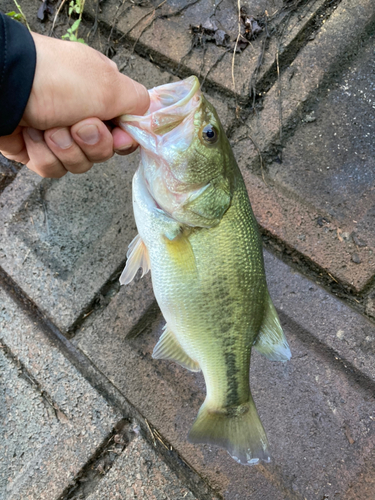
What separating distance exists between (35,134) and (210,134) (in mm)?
760

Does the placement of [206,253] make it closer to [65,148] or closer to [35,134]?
[65,148]

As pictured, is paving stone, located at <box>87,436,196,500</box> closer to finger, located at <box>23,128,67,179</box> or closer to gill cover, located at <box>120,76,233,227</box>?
gill cover, located at <box>120,76,233,227</box>

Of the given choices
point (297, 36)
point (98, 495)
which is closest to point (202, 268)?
point (98, 495)

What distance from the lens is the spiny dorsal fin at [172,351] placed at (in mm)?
1867

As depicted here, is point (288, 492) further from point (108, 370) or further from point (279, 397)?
point (108, 370)

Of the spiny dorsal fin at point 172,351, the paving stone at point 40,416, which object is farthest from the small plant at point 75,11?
the spiny dorsal fin at point 172,351

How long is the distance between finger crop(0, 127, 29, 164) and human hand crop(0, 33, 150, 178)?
0.10 meters

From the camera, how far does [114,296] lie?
2.56 metres

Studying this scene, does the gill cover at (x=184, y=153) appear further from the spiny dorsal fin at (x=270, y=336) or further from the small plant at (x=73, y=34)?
the small plant at (x=73, y=34)

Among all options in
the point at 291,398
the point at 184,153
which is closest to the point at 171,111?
the point at 184,153

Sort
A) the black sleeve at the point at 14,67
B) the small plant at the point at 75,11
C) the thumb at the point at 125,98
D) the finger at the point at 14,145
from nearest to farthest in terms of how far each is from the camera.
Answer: the black sleeve at the point at 14,67
the thumb at the point at 125,98
the finger at the point at 14,145
the small plant at the point at 75,11

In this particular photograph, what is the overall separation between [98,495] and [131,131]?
6.94 feet

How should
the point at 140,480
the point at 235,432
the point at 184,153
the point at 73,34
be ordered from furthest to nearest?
1. the point at 73,34
2. the point at 140,480
3. the point at 235,432
4. the point at 184,153

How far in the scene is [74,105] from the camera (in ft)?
4.81
